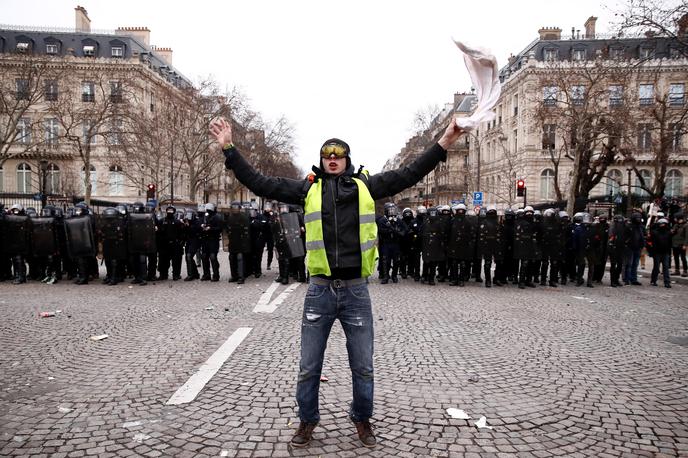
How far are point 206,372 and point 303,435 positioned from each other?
1.89 metres

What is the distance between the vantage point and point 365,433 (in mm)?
3539

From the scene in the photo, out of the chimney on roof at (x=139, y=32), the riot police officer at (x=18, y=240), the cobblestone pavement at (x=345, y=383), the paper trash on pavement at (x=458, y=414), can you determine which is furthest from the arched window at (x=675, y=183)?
the chimney on roof at (x=139, y=32)

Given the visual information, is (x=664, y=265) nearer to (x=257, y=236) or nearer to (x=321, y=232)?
(x=257, y=236)

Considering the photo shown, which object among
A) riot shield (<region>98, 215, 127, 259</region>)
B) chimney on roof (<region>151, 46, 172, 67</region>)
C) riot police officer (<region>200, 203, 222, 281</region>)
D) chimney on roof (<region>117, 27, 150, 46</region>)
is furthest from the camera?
chimney on roof (<region>151, 46, 172, 67</region>)

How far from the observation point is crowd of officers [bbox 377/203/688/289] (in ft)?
41.9

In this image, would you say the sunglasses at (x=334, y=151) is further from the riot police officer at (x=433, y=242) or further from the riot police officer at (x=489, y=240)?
the riot police officer at (x=489, y=240)

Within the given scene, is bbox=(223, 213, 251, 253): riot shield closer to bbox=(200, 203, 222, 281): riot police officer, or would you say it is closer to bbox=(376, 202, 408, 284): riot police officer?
bbox=(200, 203, 222, 281): riot police officer

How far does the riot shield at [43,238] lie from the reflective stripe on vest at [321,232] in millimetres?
11166

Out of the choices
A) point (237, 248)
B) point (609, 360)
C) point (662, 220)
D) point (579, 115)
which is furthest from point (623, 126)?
point (609, 360)

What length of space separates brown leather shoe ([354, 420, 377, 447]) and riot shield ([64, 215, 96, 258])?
35.1ft

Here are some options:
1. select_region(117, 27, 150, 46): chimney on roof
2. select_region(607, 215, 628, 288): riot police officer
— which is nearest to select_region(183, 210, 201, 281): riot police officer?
select_region(607, 215, 628, 288): riot police officer

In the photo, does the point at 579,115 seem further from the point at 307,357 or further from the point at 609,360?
the point at 307,357

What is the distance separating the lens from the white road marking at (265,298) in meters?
8.82

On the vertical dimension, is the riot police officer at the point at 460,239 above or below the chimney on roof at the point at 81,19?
below
